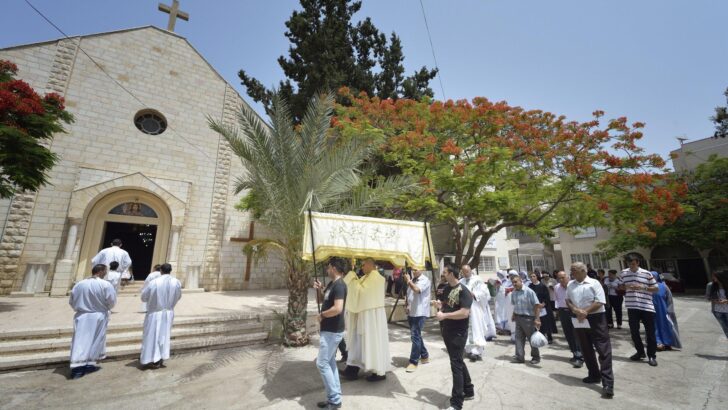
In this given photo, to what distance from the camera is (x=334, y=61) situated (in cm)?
1653

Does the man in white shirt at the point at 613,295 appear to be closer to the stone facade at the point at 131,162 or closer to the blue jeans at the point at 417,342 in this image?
the blue jeans at the point at 417,342

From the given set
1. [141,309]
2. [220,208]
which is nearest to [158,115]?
[220,208]

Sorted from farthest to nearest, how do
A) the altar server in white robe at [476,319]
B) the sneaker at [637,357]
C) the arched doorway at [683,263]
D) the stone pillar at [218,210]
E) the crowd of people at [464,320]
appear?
the arched doorway at [683,263] → the stone pillar at [218,210] → the altar server in white robe at [476,319] → the sneaker at [637,357] → the crowd of people at [464,320]

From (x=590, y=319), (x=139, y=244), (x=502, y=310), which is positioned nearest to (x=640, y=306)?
(x=590, y=319)

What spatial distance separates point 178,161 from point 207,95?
362cm

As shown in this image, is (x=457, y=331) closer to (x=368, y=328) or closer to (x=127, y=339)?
(x=368, y=328)

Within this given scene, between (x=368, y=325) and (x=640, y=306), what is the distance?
5482 mm

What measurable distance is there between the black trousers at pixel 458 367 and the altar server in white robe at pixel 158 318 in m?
4.93

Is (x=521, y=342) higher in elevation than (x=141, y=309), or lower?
lower

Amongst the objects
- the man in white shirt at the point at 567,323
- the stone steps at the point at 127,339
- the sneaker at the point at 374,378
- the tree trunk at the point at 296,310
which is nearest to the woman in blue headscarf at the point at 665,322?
the man in white shirt at the point at 567,323

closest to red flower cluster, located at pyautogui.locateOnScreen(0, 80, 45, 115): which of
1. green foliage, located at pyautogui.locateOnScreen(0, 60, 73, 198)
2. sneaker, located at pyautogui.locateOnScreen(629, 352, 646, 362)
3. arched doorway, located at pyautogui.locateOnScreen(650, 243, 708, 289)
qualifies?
green foliage, located at pyautogui.locateOnScreen(0, 60, 73, 198)

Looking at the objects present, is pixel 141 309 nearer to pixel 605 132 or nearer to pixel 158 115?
pixel 158 115

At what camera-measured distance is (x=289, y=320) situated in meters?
6.98

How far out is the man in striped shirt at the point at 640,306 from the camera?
578 cm
